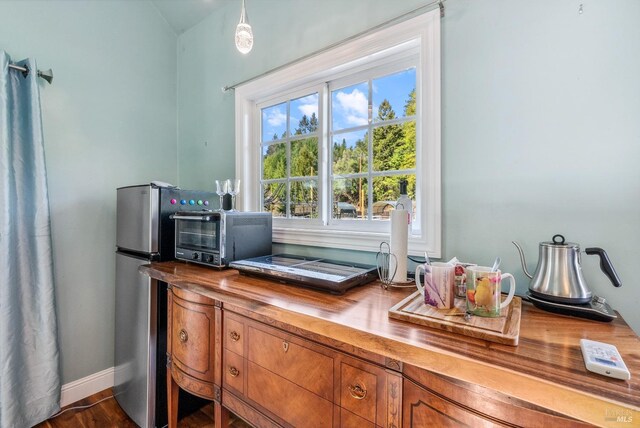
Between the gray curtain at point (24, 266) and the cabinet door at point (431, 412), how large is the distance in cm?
204

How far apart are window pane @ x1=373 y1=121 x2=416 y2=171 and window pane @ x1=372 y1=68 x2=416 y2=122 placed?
0.06m

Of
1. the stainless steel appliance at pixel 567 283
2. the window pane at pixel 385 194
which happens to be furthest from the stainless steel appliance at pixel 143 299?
the stainless steel appliance at pixel 567 283

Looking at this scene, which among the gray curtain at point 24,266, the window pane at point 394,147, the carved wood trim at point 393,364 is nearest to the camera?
the carved wood trim at point 393,364

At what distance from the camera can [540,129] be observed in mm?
1033

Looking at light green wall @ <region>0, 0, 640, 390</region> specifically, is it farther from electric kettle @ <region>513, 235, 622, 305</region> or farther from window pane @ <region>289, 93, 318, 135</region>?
window pane @ <region>289, 93, 318, 135</region>

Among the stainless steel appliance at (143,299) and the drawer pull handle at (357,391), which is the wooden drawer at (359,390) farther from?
the stainless steel appliance at (143,299)

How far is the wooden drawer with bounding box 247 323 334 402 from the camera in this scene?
87cm

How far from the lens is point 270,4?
183 cm

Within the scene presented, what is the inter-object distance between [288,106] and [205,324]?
1.41 meters

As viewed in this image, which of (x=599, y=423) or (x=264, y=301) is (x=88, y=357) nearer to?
(x=264, y=301)

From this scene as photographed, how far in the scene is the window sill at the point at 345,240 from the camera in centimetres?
126

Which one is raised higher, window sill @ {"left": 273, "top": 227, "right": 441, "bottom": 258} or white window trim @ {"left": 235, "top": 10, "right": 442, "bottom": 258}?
white window trim @ {"left": 235, "top": 10, "right": 442, "bottom": 258}

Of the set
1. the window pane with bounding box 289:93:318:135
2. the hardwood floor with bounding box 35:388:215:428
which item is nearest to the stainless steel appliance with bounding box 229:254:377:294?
the window pane with bounding box 289:93:318:135

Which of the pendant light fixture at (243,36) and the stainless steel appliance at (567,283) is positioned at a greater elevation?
the pendant light fixture at (243,36)
